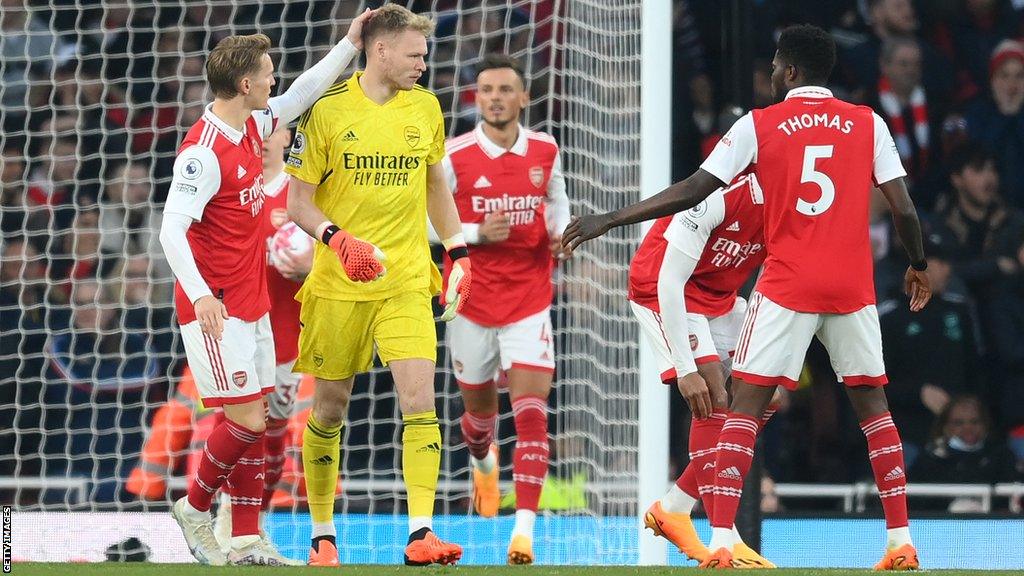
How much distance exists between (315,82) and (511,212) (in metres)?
1.50

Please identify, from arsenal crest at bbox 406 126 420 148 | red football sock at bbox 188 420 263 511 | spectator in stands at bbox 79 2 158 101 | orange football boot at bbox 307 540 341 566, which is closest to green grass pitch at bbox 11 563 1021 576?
red football sock at bbox 188 420 263 511

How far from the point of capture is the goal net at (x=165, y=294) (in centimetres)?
791

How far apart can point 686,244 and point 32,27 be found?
217 inches

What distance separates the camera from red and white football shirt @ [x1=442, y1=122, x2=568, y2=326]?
755 centimetres

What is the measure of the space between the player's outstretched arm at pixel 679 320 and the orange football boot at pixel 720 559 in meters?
0.82

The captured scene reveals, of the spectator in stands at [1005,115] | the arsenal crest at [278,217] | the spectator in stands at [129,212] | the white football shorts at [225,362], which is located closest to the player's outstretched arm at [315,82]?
the white football shorts at [225,362]

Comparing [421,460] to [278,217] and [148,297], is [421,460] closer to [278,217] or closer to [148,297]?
[278,217]

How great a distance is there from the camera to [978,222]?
32.8 ft

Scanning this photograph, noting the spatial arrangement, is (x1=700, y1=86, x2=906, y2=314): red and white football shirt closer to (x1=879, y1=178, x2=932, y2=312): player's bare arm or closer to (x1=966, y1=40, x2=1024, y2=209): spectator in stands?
(x1=879, y1=178, x2=932, y2=312): player's bare arm

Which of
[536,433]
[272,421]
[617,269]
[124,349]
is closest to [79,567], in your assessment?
[272,421]

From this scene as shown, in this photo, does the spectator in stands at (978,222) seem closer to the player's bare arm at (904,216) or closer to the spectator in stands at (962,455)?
the spectator in stands at (962,455)

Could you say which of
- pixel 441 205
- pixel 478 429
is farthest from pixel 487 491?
pixel 441 205

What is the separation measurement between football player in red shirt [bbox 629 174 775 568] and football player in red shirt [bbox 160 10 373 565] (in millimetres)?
1475

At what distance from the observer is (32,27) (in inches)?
404
